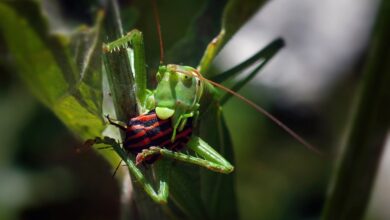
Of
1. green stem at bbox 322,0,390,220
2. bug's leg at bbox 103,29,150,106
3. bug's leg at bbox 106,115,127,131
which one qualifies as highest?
bug's leg at bbox 103,29,150,106

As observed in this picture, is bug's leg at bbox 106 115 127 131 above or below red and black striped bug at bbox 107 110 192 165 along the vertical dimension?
above

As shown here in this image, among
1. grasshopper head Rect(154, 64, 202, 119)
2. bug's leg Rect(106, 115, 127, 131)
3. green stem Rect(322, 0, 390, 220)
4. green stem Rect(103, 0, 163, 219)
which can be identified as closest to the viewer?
green stem Rect(322, 0, 390, 220)

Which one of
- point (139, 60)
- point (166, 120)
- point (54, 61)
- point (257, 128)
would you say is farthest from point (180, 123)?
point (257, 128)

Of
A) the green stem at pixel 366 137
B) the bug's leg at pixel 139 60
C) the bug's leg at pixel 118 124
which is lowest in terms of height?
the green stem at pixel 366 137

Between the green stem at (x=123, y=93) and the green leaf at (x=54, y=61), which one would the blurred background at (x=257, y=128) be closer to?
the green stem at (x=123, y=93)

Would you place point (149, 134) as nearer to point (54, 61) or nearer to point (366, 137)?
point (54, 61)

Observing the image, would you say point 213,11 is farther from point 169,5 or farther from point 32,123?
point 32,123

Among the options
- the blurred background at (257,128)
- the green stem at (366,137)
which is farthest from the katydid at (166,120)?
the green stem at (366,137)

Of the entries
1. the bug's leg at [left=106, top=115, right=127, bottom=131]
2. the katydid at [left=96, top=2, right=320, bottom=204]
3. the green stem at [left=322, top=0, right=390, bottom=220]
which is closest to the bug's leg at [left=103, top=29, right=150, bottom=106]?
the katydid at [left=96, top=2, right=320, bottom=204]

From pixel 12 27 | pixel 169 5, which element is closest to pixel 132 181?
pixel 12 27

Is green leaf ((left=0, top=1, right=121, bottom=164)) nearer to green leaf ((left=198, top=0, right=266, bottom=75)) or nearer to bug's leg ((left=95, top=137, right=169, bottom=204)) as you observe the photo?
bug's leg ((left=95, top=137, right=169, bottom=204))
